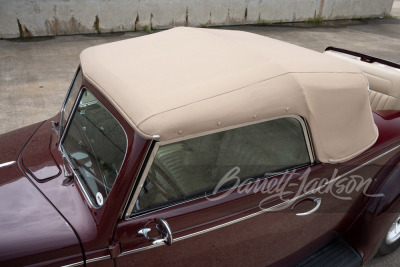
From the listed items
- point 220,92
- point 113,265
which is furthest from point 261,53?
point 113,265

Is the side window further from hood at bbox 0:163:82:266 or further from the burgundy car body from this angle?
hood at bbox 0:163:82:266

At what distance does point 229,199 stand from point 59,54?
6687 mm

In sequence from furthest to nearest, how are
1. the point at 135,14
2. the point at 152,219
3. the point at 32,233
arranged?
the point at 135,14
the point at 152,219
the point at 32,233

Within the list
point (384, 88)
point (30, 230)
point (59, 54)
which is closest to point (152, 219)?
point (30, 230)

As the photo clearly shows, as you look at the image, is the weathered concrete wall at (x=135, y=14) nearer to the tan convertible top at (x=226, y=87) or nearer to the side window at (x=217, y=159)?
the tan convertible top at (x=226, y=87)

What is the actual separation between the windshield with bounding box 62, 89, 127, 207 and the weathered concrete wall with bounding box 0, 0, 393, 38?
23.5ft

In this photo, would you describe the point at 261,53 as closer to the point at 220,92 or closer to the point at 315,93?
the point at 315,93

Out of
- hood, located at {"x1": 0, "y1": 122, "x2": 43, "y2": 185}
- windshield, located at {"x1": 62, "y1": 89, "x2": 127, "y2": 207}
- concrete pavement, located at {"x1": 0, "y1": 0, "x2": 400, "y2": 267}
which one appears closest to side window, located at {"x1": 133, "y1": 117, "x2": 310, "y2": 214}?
windshield, located at {"x1": 62, "y1": 89, "x2": 127, "y2": 207}

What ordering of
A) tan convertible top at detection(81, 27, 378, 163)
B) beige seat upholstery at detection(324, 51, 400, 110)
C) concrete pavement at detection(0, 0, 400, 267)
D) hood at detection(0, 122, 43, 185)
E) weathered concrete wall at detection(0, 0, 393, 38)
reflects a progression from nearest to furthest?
1. tan convertible top at detection(81, 27, 378, 163)
2. hood at detection(0, 122, 43, 185)
3. beige seat upholstery at detection(324, 51, 400, 110)
4. concrete pavement at detection(0, 0, 400, 267)
5. weathered concrete wall at detection(0, 0, 393, 38)

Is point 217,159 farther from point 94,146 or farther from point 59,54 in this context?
point 59,54

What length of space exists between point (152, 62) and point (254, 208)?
1.04m

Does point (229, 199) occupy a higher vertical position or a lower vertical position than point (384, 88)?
lower

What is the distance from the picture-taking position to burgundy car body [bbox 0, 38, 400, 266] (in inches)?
68.8

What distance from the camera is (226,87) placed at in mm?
2004
